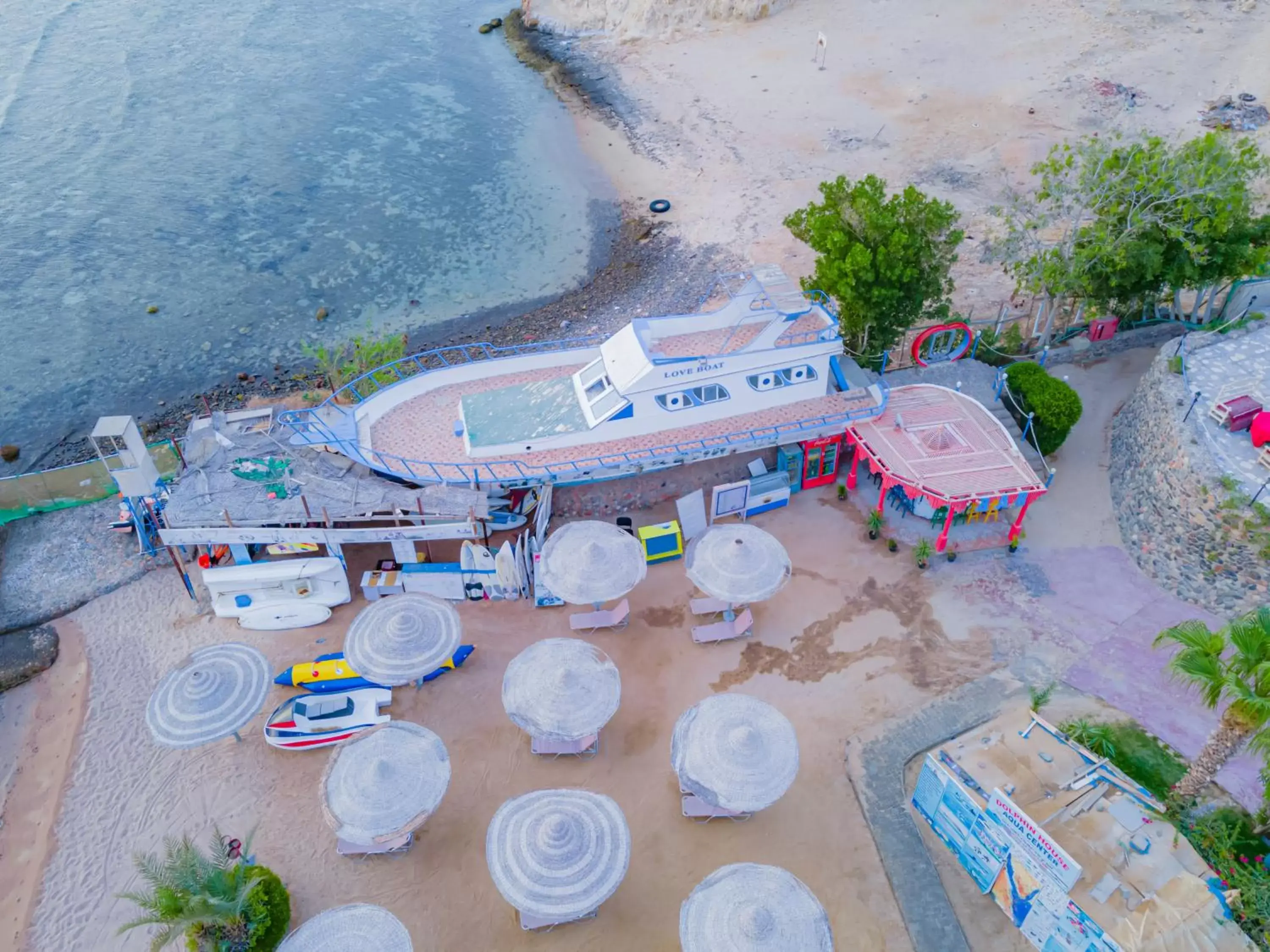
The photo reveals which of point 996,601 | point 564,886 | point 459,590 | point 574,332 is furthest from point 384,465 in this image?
Answer: point 996,601

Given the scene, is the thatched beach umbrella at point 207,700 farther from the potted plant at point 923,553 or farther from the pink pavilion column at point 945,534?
the pink pavilion column at point 945,534

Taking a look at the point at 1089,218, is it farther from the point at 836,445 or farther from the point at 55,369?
the point at 55,369

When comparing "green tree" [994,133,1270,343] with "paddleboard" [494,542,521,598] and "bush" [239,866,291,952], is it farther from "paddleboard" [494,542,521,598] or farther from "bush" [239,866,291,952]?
"bush" [239,866,291,952]

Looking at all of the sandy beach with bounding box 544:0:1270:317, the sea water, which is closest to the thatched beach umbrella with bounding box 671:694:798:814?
the sandy beach with bounding box 544:0:1270:317

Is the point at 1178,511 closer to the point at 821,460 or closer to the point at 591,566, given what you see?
the point at 821,460

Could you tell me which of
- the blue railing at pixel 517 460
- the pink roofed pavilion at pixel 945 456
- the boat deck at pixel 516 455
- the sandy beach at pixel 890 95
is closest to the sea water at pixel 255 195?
the sandy beach at pixel 890 95

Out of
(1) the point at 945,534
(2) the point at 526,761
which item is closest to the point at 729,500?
(1) the point at 945,534
